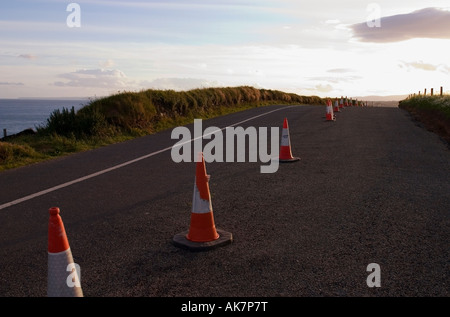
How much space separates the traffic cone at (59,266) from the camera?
344 centimetres

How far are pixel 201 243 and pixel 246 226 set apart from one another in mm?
790

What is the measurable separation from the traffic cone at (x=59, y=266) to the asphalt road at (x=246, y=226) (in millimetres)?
387

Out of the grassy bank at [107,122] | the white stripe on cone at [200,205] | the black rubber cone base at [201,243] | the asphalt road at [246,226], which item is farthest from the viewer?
the grassy bank at [107,122]

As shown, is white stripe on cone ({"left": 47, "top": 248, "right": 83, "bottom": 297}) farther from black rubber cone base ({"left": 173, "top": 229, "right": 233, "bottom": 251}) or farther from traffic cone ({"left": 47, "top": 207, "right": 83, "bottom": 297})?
black rubber cone base ({"left": 173, "top": 229, "right": 233, "bottom": 251})

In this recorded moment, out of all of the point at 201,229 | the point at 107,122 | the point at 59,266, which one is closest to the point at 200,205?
the point at 201,229

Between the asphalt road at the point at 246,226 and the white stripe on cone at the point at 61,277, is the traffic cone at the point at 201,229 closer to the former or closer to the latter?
the asphalt road at the point at 246,226

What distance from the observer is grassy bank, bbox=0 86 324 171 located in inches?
475

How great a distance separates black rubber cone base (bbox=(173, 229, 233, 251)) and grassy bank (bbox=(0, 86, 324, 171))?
22.3 feet

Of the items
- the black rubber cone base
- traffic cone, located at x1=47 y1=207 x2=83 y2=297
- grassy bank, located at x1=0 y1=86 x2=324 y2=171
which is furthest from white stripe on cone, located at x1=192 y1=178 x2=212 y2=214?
grassy bank, located at x1=0 y1=86 x2=324 y2=171

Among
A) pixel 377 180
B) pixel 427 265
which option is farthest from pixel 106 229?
pixel 377 180

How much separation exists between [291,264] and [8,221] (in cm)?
365

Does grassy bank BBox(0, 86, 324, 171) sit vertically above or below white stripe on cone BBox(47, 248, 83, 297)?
above

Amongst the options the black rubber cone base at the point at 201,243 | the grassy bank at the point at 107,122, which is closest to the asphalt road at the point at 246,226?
the black rubber cone base at the point at 201,243

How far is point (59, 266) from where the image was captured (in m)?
3.46
